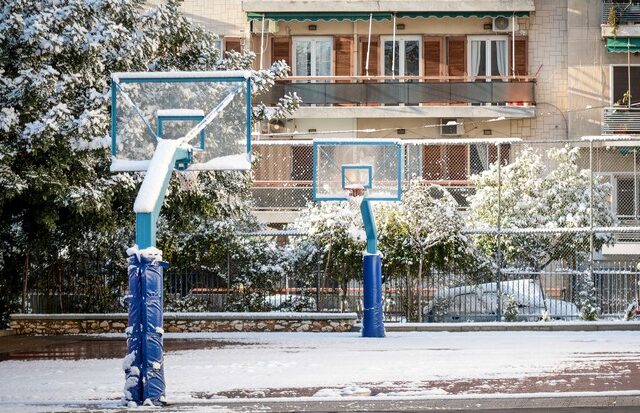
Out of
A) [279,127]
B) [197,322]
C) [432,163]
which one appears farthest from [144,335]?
[279,127]

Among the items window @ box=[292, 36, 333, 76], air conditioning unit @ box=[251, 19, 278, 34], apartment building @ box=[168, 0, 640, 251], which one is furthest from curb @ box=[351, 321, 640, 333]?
air conditioning unit @ box=[251, 19, 278, 34]

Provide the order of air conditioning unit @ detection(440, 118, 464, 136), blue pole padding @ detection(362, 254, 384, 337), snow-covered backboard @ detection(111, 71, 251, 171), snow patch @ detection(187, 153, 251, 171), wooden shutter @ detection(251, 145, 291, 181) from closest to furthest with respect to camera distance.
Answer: snow-covered backboard @ detection(111, 71, 251, 171)
snow patch @ detection(187, 153, 251, 171)
blue pole padding @ detection(362, 254, 384, 337)
wooden shutter @ detection(251, 145, 291, 181)
air conditioning unit @ detection(440, 118, 464, 136)

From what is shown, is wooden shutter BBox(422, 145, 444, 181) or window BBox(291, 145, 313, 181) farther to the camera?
wooden shutter BBox(422, 145, 444, 181)

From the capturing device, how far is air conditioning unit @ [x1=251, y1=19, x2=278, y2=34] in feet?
136

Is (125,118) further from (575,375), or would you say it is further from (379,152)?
(379,152)

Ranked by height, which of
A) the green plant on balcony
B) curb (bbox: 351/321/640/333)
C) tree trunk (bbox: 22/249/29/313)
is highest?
the green plant on balcony

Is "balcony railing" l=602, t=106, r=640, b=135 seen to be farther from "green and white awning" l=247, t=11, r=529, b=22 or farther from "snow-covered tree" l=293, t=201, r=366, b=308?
"snow-covered tree" l=293, t=201, r=366, b=308

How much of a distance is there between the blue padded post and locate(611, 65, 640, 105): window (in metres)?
18.6

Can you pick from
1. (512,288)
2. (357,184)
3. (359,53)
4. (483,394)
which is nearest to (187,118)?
(483,394)

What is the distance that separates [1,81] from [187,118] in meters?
6.10

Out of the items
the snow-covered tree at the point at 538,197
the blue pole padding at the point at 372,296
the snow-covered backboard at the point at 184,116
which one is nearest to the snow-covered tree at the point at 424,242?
the snow-covered tree at the point at 538,197

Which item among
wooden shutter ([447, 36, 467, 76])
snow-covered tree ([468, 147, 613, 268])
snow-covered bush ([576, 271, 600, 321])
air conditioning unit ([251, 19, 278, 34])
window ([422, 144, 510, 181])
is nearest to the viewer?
snow-covered bush ([576, 271, 600, 321])

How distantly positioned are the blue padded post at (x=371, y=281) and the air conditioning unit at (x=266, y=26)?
1802 cm

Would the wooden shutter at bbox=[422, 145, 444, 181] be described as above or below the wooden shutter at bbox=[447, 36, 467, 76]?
below
